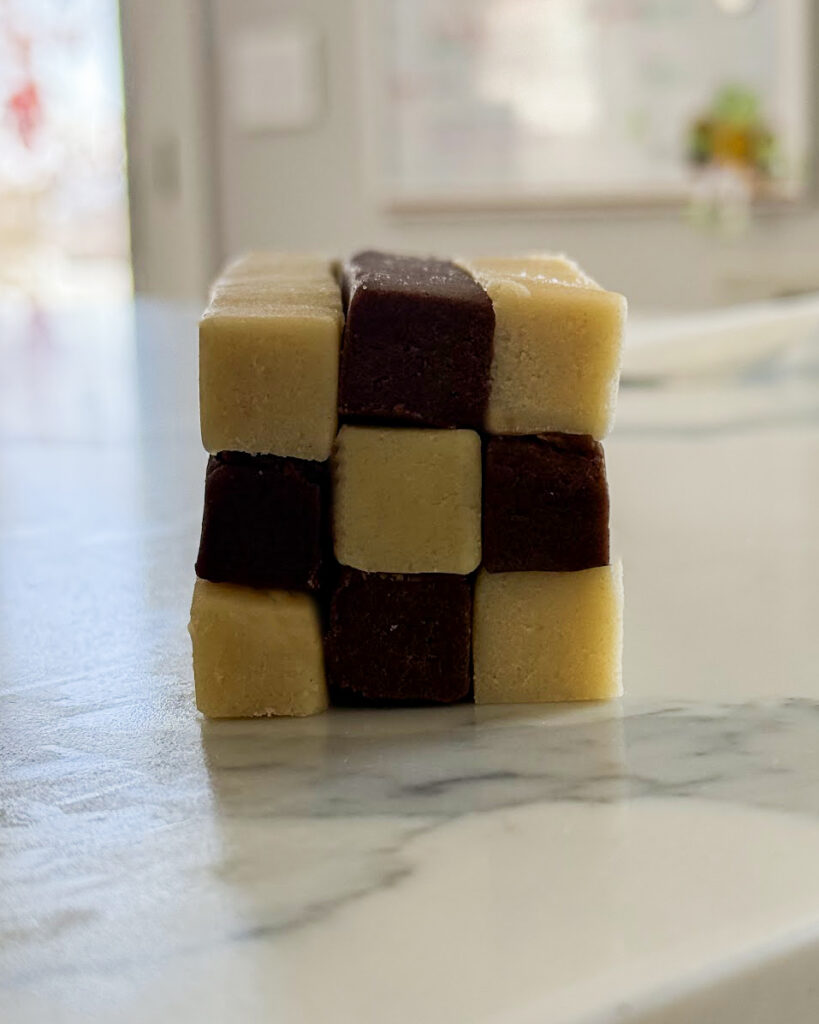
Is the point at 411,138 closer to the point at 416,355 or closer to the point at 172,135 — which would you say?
the point at 172,135

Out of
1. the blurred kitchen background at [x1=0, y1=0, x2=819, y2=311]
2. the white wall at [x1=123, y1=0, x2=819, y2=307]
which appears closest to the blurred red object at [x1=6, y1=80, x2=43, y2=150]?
the blurred kitchen background at [x1=0, y1=0, x2=819, y2=311]

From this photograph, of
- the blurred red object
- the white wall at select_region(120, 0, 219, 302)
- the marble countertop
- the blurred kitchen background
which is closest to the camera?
the marble countertop

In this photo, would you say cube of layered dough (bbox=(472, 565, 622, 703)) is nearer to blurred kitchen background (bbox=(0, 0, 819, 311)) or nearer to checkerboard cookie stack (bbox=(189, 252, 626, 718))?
checkerboard cookie stack (bbox=(189, 252, 626, 718))

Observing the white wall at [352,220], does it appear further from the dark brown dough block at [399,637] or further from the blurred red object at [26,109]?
the dark brown dough block at [399,637]

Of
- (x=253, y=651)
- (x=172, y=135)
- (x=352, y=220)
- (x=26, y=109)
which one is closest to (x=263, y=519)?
(x=253, y=651)

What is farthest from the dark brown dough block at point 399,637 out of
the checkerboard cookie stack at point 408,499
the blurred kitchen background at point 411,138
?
the blurred kitchen background at point 411,138

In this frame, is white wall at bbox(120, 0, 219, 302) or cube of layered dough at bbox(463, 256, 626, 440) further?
white wall at bbox(120, 0, 219, 302)

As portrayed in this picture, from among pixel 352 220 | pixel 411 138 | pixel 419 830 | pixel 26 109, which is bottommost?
pixel 419 830
